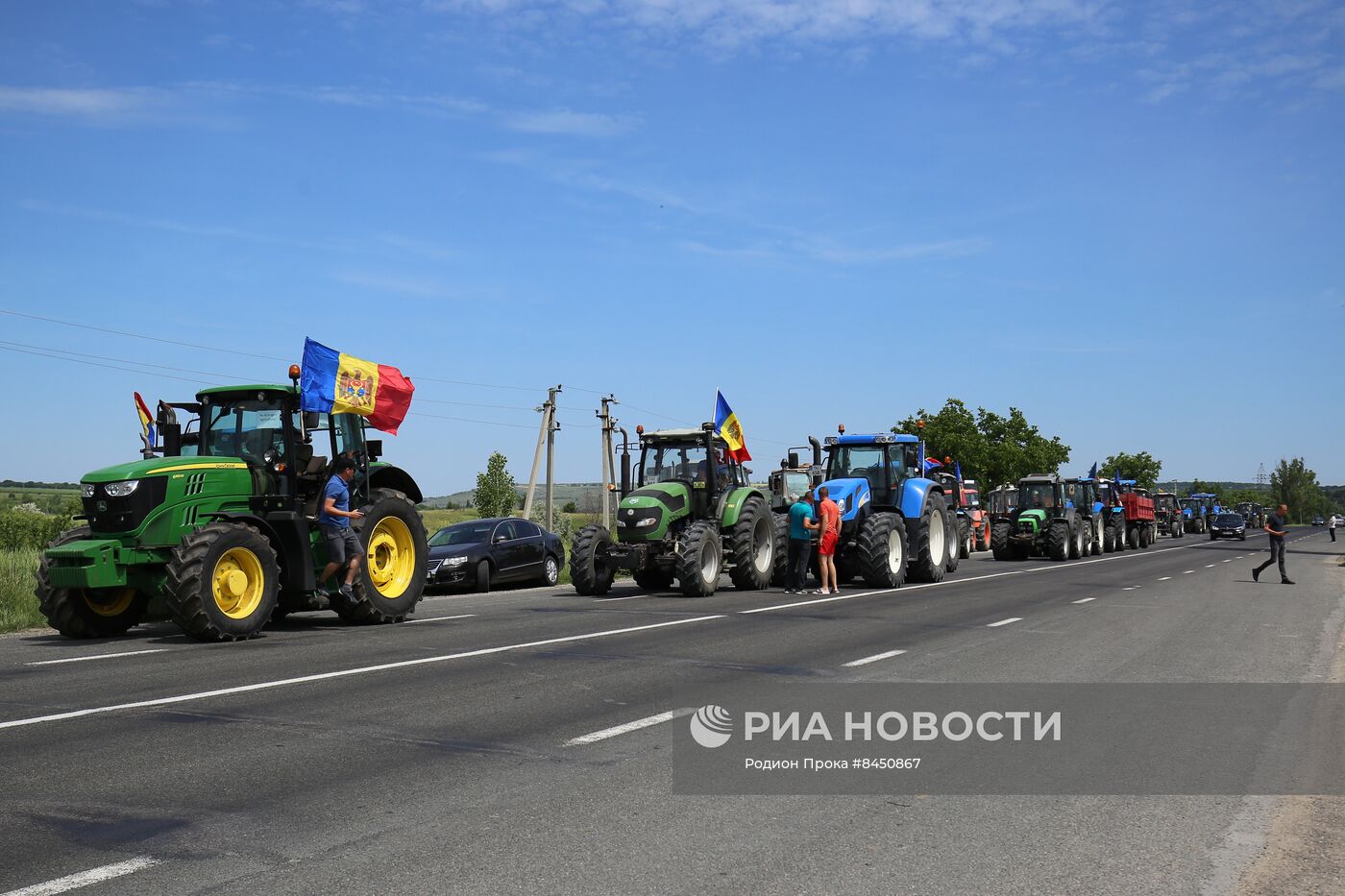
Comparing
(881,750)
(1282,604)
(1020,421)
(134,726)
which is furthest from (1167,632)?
(1020,421)

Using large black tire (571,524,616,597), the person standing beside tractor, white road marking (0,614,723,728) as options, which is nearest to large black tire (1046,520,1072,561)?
the person standing beside tractor

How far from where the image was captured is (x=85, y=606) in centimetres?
1284

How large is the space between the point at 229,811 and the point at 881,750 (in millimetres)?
3761

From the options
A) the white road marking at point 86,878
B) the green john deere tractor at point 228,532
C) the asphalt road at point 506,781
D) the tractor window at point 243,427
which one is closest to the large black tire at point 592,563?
the green john deere tractor at point 228,532

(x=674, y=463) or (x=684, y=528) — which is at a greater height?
(x=674, y=463)

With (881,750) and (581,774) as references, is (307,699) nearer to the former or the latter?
(581,774)

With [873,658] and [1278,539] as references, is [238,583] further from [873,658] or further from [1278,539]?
[1278,539]

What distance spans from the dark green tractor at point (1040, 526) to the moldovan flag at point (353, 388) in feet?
83.4

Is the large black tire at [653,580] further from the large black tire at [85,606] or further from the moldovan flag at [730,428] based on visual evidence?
the large black tire at [85,606]

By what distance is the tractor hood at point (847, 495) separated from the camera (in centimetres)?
2170

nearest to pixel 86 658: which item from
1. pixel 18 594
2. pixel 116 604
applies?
pixel 116 604

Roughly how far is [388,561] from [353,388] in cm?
239

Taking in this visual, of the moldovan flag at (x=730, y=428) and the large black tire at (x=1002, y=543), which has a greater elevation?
the moldovan flag at (x=730, y=428)

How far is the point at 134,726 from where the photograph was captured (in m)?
7.64
